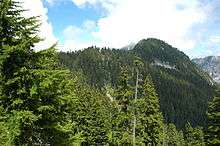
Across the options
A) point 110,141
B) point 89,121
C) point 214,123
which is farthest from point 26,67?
point 110,141

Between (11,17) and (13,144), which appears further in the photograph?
(11,17)

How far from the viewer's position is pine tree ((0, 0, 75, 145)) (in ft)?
63.9

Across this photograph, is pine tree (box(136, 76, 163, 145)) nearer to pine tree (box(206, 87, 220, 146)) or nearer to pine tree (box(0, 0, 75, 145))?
pine tree (box(206, 87, 220, 146))

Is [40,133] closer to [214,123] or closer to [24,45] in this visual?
[24,45]

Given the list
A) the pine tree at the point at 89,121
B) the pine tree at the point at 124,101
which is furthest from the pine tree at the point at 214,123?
the pine tree at the point at 89,121

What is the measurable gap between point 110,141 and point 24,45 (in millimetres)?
50701

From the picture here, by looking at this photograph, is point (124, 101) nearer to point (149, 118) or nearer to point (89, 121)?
point (149, 118)

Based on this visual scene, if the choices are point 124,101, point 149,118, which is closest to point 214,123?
point 124,101

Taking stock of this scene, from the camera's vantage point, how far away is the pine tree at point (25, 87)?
19.5 metres

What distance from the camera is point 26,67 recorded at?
2053 centimetres

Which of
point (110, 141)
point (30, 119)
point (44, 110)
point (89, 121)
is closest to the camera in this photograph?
point (30, 119)

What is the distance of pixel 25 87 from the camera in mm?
19906

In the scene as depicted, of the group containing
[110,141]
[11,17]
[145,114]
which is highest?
[11,17]

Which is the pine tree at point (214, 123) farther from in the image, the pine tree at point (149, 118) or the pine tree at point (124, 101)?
the pine tree at point (149, 118)
